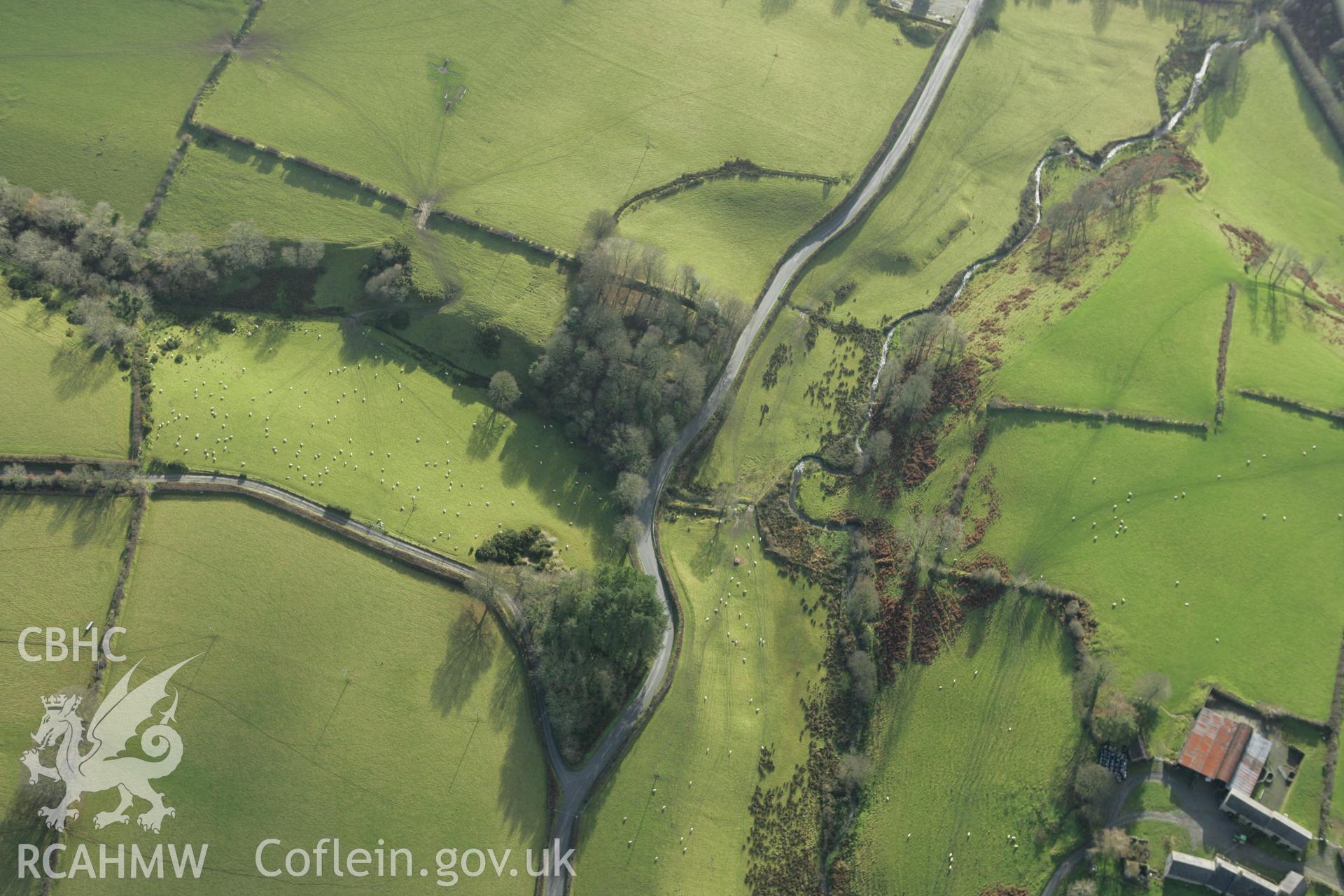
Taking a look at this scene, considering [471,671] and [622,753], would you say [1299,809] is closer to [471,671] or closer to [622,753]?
[622,753]

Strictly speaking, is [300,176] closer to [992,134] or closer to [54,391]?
[54,391]

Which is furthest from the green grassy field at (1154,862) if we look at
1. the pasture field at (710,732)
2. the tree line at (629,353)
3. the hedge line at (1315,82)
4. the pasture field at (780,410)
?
the hedge line at (1315,82)

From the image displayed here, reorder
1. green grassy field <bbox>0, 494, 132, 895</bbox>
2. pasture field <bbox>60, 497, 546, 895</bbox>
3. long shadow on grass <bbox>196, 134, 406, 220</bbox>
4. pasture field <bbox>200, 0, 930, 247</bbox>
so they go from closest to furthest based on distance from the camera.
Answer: green grassy field <bbox>0, 494, 132, 895</bbox>
pasture field <bbox>60, 497, 546, 895</bbox>
long shadow on grass <bbox>196, 134, 406, 220</bbox>
pasture field <bbox>200, 0, 930, 247</bbox>

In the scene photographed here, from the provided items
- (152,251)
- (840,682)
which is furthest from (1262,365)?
(152,251)

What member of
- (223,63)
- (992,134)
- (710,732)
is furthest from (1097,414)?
(223,63)

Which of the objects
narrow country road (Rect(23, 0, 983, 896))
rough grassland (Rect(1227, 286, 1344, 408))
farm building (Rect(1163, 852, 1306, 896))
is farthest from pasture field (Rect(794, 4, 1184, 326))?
farm building (Rect(1163, 852, 1306, 896))

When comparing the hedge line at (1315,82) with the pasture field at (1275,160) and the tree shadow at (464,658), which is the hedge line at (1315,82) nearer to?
the pasture field at (1275,160)

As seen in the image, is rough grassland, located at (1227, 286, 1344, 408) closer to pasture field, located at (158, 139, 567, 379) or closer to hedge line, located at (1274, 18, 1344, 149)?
hedge line, located at (1274, 18, 1344, 149)

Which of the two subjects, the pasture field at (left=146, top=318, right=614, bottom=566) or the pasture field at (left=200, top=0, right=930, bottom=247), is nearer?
the pasture field at (left=146, top=318, right=614, bottom=566)
